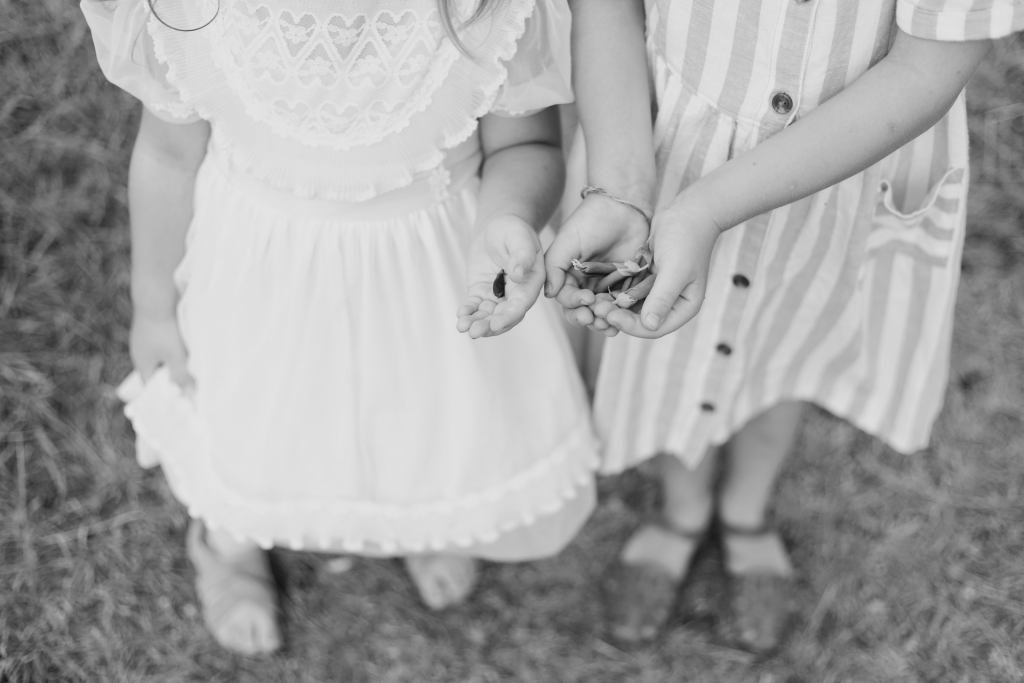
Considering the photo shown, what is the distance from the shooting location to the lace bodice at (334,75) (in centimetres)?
101

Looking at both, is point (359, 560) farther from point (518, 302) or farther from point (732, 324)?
point (518, 302)

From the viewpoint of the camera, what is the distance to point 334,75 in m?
1.03

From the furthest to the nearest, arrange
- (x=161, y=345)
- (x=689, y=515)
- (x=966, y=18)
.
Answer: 1. (x=689, y=515)
2. (x=161, y=345)
3. (x=966, y=18)

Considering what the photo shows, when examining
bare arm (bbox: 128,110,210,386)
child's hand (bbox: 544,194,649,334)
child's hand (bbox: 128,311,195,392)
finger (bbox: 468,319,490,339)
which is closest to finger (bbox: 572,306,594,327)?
child's hand (bbox: 544,194,649,334)

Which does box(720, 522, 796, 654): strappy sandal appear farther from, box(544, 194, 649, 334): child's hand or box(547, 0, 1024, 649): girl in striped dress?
box(544, 194, 649, 334): child's hand

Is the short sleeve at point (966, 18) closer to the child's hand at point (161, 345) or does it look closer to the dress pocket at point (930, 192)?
the dress pocket at point (930, 192)

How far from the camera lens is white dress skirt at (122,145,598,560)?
3.90ft

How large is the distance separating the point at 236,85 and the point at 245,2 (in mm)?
97

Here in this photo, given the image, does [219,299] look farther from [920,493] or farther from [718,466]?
[920,493]

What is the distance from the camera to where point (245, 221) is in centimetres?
120

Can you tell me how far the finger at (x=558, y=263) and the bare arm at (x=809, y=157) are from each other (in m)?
0.07

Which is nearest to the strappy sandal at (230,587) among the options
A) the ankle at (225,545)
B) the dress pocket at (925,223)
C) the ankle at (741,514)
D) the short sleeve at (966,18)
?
the ankle at (225,545)

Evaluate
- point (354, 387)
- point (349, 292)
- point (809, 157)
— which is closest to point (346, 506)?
point (354, 387)

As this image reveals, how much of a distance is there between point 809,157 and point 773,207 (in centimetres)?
7
